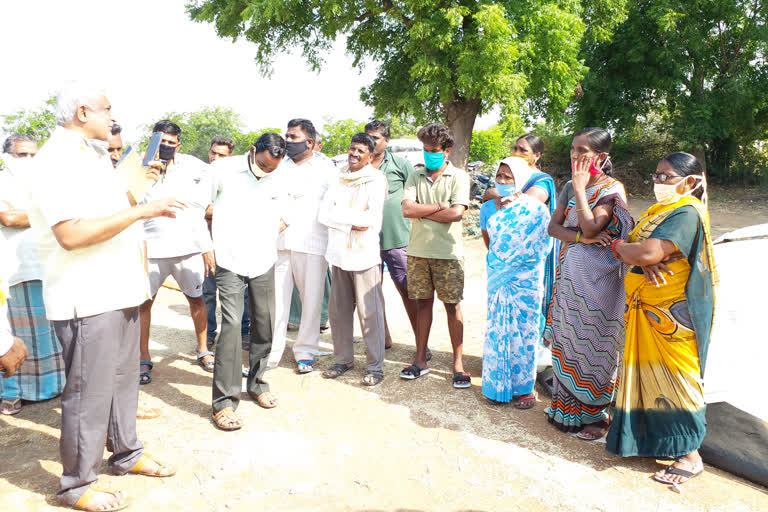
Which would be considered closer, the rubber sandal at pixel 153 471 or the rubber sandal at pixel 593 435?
the rubber sandal at pixel 153 471

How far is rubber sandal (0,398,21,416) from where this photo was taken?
390cm

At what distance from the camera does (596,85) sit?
53.6ft

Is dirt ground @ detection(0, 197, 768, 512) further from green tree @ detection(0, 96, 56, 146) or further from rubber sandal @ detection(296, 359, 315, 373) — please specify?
green tree @ detection(0, 96, 56, 146)

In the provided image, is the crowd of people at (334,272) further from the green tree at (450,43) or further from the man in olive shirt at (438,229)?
the green tree at (450,43)

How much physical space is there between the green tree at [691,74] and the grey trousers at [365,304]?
13.6 m

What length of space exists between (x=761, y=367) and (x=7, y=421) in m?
4.98

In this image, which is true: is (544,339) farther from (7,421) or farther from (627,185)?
(627,185)

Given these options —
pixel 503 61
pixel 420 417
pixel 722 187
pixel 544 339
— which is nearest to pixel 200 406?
pixel 420 417

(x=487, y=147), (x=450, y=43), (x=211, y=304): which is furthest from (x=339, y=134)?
(x=211, y=304)

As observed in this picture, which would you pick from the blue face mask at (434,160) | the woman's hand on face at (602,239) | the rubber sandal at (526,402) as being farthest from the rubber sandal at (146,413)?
the woman's hand on face at (602,239)

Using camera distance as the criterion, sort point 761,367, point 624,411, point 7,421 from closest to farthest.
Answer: point 624,411
point 761,367
point 7,421

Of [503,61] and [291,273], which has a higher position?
[503,61]

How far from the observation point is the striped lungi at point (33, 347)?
395cm

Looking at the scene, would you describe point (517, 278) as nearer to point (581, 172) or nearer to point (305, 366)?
point (581, 172)
